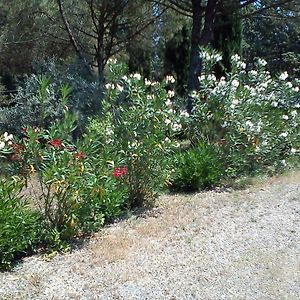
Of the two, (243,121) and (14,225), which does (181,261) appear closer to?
(14,225)

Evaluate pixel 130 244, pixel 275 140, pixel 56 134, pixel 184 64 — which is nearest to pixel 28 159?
pixel 56 134

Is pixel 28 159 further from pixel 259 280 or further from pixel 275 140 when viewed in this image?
pixel 275 140

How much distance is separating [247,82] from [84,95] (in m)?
3.83

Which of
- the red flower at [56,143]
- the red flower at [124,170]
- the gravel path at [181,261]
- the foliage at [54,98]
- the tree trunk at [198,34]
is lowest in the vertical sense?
the gravel path at [181,261]

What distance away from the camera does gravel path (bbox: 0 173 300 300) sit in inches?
120

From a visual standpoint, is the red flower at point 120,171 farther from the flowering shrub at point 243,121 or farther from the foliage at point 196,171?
the flowering shrub at point 243,121

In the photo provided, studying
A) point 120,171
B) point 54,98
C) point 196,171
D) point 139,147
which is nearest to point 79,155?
point 120,171

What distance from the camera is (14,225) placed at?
134 inches

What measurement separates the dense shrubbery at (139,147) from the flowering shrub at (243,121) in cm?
1

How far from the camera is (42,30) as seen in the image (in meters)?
11.4

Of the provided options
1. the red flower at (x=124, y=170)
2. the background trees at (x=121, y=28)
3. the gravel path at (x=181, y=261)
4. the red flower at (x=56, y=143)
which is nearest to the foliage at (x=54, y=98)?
the background trees at (x=121, y=28)

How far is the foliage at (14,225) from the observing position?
3.37 metres

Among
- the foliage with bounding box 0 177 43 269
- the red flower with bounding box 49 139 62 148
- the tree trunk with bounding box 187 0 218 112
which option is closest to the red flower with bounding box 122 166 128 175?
the red flower with bounding box 49 139 62 148

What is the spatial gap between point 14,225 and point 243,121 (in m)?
3.65
